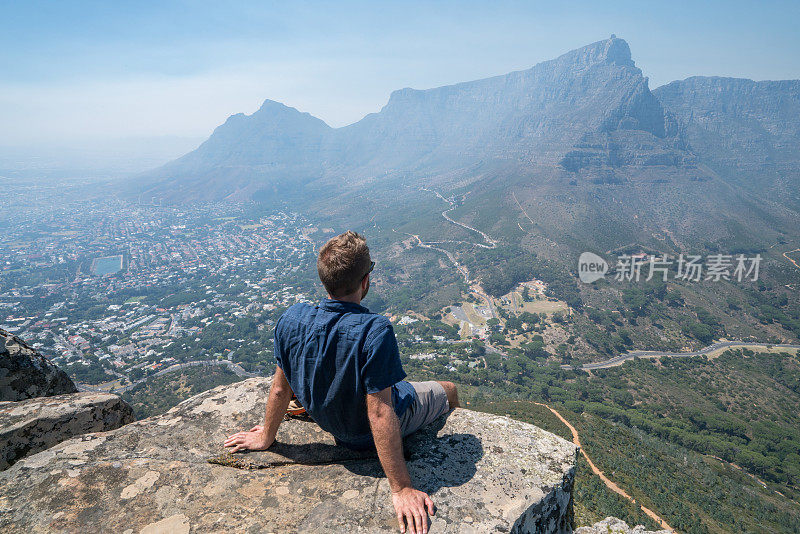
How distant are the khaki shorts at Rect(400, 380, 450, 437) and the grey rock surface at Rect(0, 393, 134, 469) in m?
3.34

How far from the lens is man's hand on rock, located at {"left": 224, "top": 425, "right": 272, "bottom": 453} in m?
2.96

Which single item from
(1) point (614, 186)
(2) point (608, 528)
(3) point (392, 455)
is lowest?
(2) point (608, 528)

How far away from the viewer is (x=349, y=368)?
2393 mm

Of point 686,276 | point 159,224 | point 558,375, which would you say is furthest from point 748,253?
point 159,224

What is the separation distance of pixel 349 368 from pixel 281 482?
1104 millimetres

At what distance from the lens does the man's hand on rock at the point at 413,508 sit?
7.11 feet

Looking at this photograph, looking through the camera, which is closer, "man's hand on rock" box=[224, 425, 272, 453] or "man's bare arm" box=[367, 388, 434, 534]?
"man's bare arm" box=[367, 388, 434, 534]

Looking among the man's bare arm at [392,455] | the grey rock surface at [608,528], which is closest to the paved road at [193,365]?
the grey rock surface at [608,528]

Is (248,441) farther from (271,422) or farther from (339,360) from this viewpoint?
(339,360)

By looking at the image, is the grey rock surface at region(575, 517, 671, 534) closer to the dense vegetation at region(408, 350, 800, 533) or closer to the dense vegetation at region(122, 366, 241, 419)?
the dense vegetation at region(408, 350, 800, 533)

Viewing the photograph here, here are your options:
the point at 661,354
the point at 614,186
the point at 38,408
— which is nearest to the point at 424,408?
the point at 38,408

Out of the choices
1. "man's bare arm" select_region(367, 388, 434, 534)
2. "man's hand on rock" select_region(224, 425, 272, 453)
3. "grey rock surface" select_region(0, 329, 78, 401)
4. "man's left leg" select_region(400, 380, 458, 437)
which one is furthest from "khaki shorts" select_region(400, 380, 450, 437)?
"grey rock surface" select_region(0, 329, 78, 401)

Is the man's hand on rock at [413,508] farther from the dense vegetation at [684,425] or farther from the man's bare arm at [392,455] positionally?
the dense vegetation at [684,425]

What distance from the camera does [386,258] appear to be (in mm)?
99250
